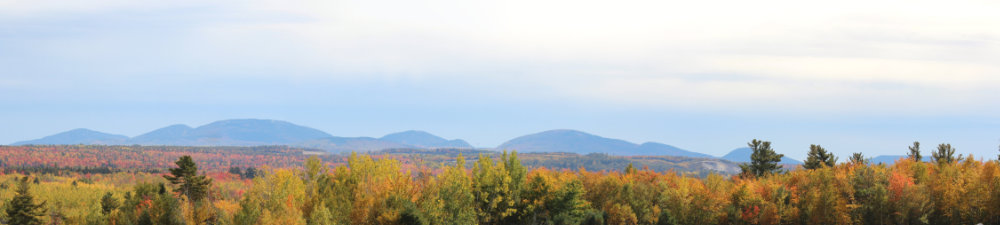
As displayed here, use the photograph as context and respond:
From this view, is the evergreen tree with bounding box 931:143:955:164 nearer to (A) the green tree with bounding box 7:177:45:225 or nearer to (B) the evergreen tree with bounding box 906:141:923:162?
(B) the evergreen tree with bounding box 906:141:923:162

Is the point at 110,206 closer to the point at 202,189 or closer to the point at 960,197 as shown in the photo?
the point at 202,189

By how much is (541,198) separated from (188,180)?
158 ft

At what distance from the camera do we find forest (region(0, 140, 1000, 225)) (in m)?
75.5

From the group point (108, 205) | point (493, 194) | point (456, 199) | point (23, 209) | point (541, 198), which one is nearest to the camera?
point (456, 199)

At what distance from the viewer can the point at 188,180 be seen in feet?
312

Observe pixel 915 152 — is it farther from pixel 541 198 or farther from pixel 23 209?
pixel 23 209

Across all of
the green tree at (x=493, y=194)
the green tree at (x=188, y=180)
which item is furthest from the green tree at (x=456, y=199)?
the green tree at (x=188, y=180)

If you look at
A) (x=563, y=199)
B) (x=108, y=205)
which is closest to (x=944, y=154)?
(x=563, y=199)

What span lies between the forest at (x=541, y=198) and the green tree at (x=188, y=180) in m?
0.16

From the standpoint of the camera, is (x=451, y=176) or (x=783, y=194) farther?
→ (x=783, y=194)

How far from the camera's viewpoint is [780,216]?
88.9 m

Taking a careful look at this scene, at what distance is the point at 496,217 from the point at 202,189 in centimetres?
4222

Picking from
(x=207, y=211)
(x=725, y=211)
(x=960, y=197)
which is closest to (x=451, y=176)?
(x=207, y=211)

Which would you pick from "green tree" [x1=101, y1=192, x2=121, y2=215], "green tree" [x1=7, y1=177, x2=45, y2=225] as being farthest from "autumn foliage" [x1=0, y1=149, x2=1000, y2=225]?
"green tree" [x1=101, y1=192, x2=121, y2=215]
